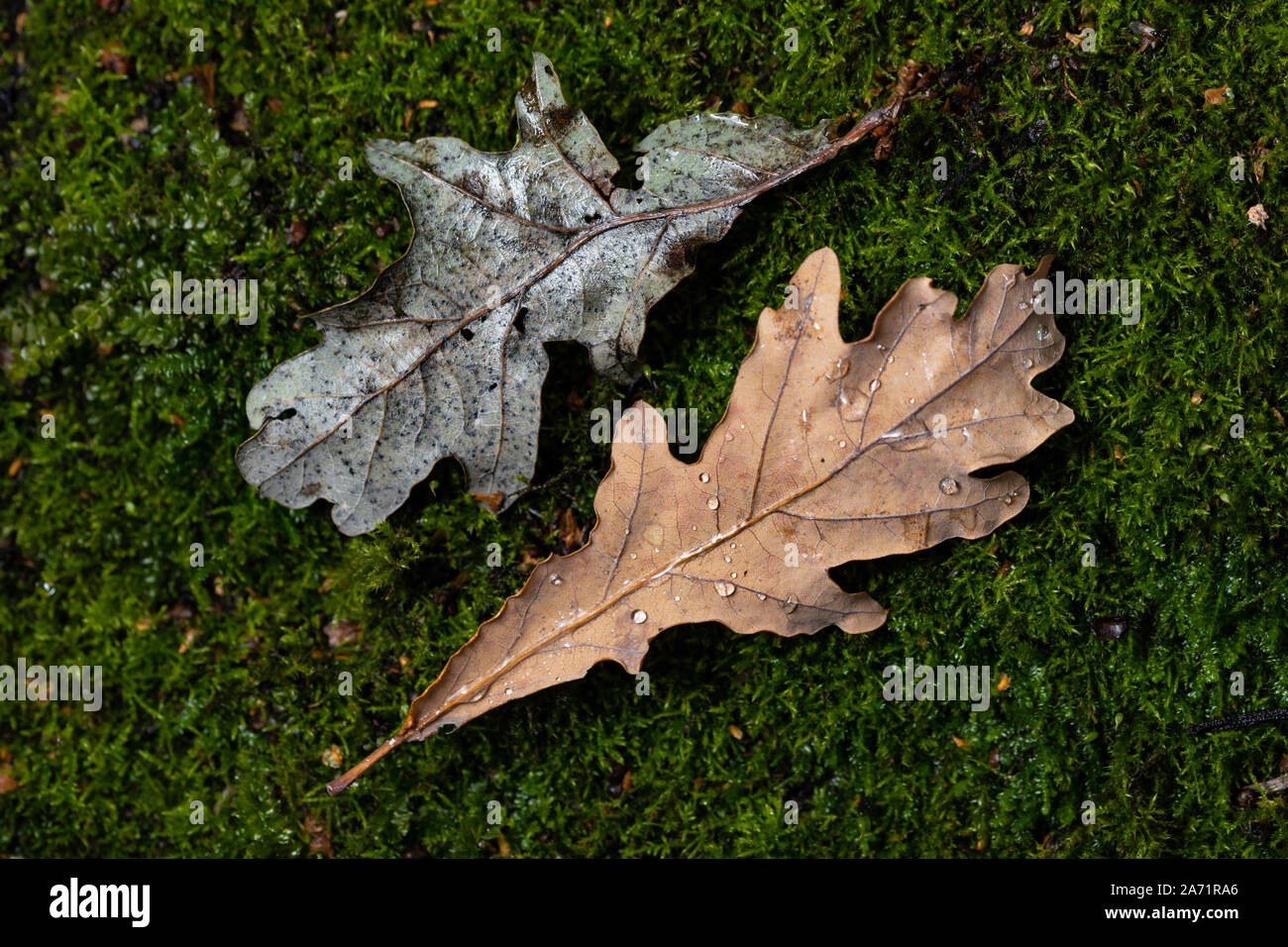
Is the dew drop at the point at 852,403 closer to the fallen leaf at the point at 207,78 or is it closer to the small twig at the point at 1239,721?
the small twig at the point at 1239,721

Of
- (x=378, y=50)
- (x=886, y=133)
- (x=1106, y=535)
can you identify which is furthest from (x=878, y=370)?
(x=378, y=50)

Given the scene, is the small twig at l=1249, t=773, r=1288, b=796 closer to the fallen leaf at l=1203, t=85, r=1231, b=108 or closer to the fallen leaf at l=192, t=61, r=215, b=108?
the fallen leaf at l=1203, t=85, r=1231, b=108

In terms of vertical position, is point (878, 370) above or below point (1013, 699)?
above

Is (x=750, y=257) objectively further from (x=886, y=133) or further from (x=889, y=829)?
(x=889, y=829)

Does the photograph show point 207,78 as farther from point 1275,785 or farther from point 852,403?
point 1275,785

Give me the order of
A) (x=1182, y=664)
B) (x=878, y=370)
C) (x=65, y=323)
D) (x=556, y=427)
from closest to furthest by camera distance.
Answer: (x=878, y=370) → (x=1182, y=664) → (x=556, y=427) → (x=65, y=323)

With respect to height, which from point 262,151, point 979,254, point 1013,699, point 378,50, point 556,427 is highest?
point 378,50

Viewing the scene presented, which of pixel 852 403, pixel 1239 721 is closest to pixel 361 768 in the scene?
pixel 852 403
